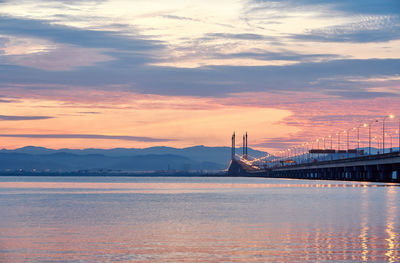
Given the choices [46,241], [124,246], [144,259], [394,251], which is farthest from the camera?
[46,241]

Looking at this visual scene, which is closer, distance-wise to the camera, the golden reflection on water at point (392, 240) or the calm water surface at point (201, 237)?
the golden reflection on water at point (392, 240)

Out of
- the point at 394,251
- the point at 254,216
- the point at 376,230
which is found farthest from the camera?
the point at 254,216

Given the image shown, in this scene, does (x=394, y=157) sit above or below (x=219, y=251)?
above

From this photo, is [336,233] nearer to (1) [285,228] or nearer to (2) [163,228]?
(1) [285,228]

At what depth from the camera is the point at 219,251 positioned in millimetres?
27641

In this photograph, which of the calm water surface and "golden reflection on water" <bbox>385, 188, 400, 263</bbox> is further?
the calm water surface

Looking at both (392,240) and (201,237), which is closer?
(392,240)

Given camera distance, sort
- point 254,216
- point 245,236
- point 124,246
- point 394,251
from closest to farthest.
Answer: point 394,251
point 124,246
point 245,236
point 254,216

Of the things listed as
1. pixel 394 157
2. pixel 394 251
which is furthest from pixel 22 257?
pixel 394 157

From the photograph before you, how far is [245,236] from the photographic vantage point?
111 ft

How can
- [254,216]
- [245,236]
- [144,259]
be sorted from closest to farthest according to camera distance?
[144,259] → [245,236] → [254,216]

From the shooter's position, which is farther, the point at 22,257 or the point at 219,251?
the point at 219,251

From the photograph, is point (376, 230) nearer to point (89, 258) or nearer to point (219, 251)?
point (219, 251)

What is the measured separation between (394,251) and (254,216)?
2226 cm
